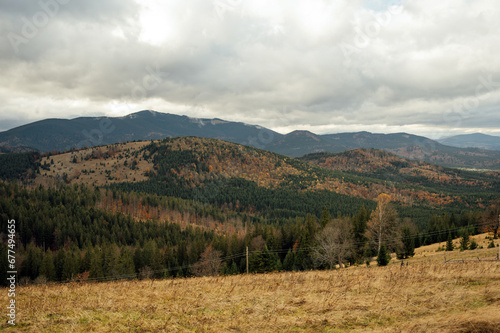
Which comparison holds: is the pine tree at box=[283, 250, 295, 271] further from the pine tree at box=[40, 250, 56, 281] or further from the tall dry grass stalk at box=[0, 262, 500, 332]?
the pine tree at box=[40, 250, 56, 281]

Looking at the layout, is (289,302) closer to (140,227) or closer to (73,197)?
(140,227)

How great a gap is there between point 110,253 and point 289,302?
7400 cm

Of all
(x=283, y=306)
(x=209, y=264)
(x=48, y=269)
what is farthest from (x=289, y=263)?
(x=48, y=269)

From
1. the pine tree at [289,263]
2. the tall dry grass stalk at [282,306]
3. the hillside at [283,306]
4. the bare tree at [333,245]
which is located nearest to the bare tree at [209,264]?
the pine tree at [289,263]

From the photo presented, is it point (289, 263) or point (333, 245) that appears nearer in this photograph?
point (333, 245)

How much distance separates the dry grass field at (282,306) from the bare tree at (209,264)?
48.4m

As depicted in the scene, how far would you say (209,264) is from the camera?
66125 mm

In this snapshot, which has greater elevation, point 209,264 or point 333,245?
point 333,245

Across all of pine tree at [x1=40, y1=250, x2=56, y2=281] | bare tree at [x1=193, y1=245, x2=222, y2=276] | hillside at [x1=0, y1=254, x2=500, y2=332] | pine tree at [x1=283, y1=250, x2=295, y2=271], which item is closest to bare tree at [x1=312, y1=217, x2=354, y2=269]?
pine tree at [x1=283, y1=250, x2=295, y2=271]

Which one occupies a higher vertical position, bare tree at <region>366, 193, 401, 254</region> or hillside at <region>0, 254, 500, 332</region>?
hillside at <region>0, 254, 500, 332</region>

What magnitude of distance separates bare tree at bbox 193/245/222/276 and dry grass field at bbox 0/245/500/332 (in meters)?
48.4

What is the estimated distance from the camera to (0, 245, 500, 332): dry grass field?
10.7m

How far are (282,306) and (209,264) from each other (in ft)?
188

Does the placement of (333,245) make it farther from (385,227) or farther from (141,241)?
(141,241)
